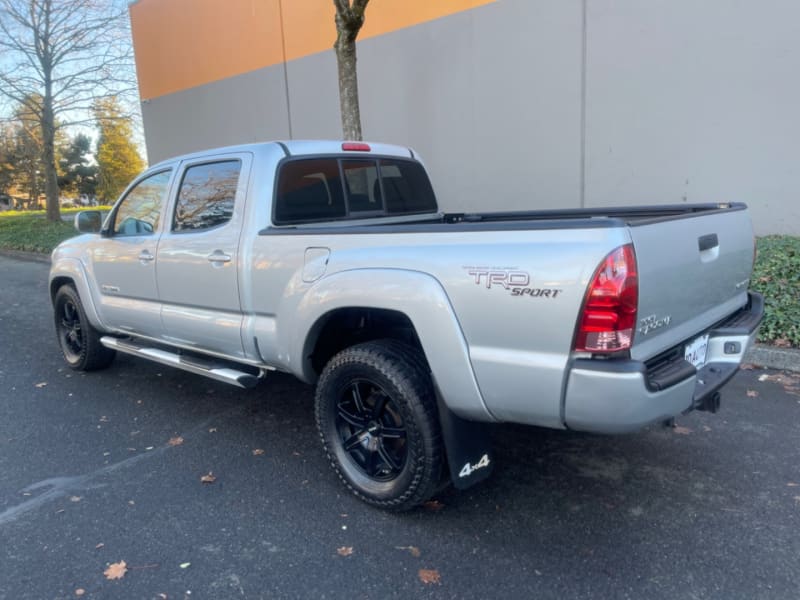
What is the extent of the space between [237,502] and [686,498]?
7.84 feet

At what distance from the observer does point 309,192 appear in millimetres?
3902

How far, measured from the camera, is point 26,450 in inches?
156

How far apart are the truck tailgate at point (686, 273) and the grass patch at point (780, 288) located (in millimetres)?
2251

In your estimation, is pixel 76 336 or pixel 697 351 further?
pixel 76 336

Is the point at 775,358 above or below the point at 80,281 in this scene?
below

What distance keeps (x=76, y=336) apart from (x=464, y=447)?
438 centimetres

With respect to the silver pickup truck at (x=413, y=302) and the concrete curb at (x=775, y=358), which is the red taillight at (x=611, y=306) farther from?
the concrete curb at (x=775, y=358)

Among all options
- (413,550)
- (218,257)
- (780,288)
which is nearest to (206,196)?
(218,257)

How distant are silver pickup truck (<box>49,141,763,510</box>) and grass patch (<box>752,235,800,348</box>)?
77.5 inches

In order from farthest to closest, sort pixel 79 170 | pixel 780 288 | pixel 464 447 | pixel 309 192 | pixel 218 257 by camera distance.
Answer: pixel 79 170 → pixel 780 288 → pixel 309 192 → pixel 218 257 → pixel 464 447

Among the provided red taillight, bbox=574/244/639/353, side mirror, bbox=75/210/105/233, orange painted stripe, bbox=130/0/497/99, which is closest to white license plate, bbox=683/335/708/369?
red taillight, bbox=574/244/639/353

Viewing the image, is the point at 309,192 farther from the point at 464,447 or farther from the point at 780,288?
the point at 780,288

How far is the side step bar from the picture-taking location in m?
3.74

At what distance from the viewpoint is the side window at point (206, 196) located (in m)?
3.85
